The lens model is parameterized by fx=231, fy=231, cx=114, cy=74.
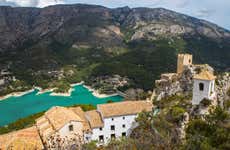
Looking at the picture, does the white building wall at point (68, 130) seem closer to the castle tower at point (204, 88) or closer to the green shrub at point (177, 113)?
the green shrub at point (177, 113)

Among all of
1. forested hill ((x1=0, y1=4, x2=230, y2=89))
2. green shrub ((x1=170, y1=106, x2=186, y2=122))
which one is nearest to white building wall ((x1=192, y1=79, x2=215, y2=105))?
green shrub ((x1=170, y1=106, x2=186, y2=122))

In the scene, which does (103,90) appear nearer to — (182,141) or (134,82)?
(134,82)

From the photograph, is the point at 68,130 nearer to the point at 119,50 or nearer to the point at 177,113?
the point at 177,113

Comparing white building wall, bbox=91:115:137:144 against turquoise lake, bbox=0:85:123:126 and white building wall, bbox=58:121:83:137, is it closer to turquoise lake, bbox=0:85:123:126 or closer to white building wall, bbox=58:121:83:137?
white building wall, bbox=58:121:83:137

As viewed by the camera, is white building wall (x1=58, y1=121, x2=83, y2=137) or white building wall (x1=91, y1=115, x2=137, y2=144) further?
white building wall (x1=91, y1=115, x2=137, y2=144)

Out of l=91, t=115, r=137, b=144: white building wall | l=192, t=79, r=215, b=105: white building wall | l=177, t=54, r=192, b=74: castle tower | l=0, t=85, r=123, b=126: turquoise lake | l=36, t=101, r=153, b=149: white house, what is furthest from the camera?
l=0, t=85, r=123, b=126: turquoise lake

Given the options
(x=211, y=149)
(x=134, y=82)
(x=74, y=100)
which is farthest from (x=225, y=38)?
(x=211, y=149)

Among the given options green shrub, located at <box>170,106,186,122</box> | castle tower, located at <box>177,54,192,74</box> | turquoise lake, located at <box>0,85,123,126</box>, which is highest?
castle tower, located at <box>177,54,192,74</box>
